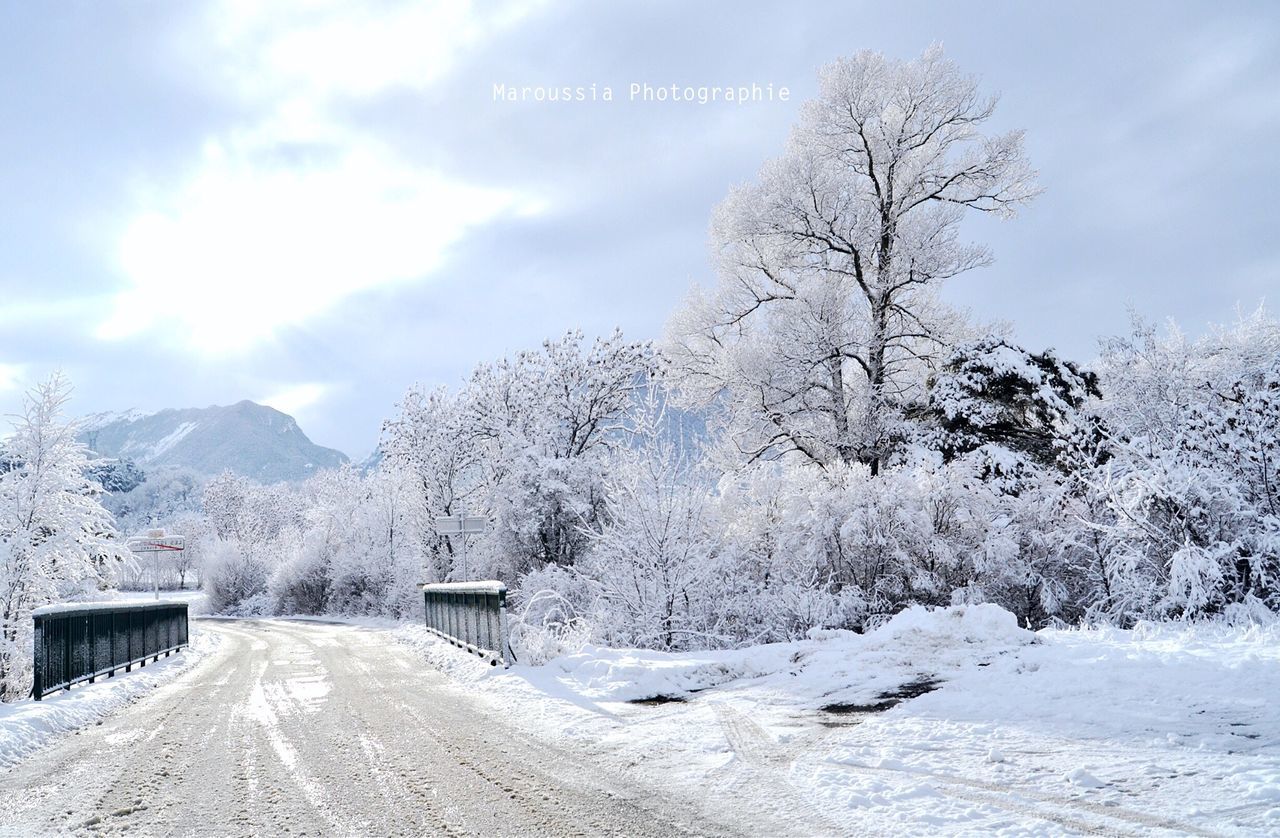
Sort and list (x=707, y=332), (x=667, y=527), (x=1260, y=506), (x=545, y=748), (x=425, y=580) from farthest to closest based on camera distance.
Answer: (x=425, y=580) < (x=707, y=332) < (x=667, y=527) < (x=1260, y=506) < (x=545, y=748)

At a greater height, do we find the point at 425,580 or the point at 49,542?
the point at 49,542

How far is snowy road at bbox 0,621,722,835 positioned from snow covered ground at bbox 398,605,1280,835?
63 cm

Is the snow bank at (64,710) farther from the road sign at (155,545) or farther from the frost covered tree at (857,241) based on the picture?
the frost covered tree at (857,241)

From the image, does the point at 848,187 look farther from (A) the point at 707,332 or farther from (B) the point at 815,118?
(A) the point at 707,332

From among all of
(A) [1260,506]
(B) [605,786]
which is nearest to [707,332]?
(A) [1260,506]

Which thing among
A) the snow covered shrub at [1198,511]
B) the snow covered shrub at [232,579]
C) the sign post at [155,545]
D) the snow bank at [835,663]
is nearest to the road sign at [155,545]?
the sign post at [155,545]

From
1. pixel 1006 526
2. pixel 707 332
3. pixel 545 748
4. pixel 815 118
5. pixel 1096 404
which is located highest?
pixel 815 118

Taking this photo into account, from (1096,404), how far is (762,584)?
10.7 metres

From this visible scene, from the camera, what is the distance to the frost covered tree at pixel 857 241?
22.7 m

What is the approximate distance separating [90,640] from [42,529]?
4.56 m

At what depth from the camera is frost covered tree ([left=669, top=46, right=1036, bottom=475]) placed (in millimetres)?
22688

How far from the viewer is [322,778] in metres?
6.25

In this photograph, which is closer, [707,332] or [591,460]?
[707,332]

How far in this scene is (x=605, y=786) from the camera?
5824 millimetres
